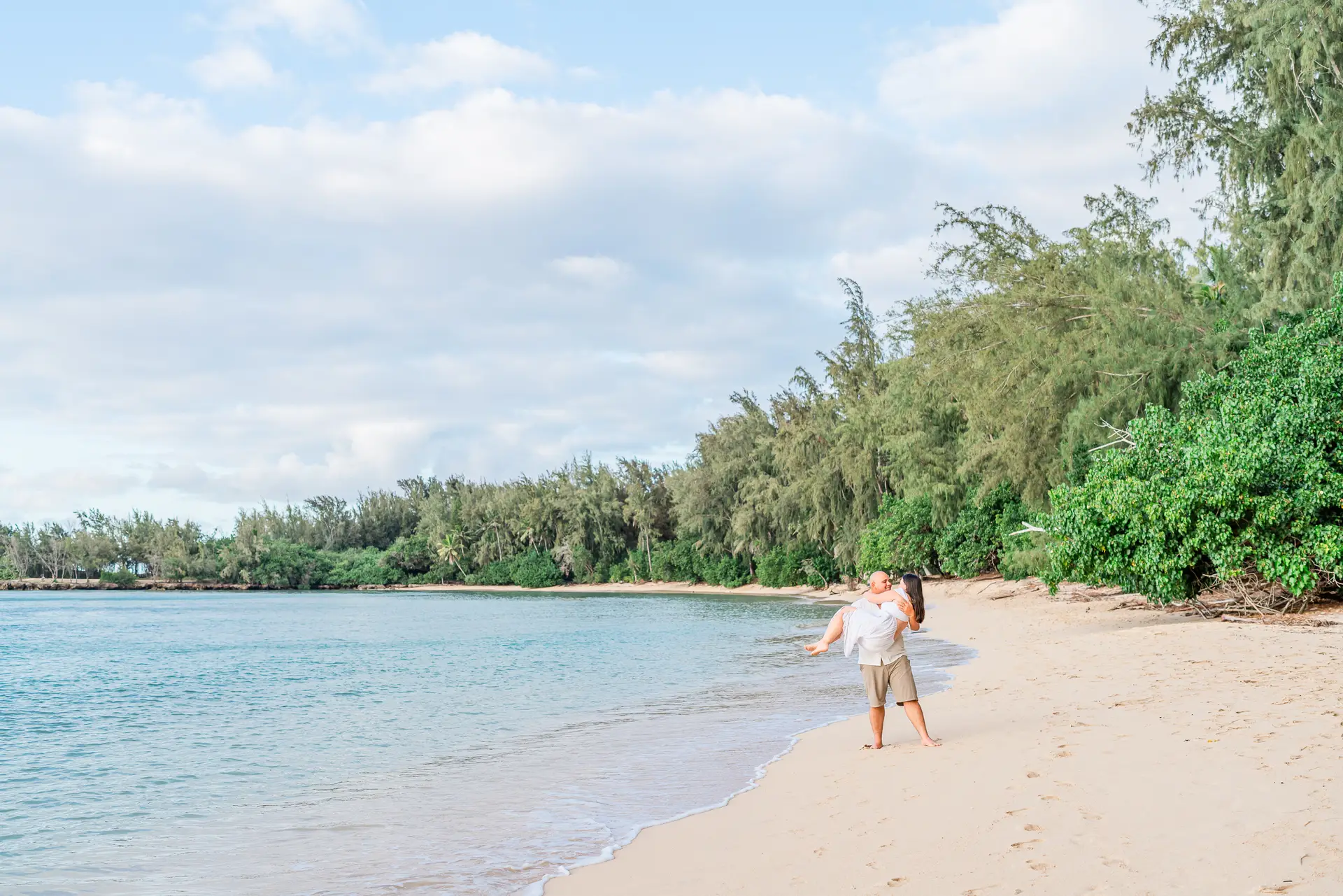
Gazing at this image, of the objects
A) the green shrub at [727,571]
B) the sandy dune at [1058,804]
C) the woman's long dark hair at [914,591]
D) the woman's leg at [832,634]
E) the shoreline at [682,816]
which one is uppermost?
the woman's long dark hair at [914,591]

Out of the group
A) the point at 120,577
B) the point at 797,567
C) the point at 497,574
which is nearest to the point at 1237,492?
the point at 797,567

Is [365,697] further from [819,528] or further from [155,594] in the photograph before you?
[155,594]

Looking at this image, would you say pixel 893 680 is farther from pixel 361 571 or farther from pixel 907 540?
pixel 361 571

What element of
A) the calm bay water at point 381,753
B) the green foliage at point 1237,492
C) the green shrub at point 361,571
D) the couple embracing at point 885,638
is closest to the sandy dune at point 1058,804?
the couple embracing at point 885,638

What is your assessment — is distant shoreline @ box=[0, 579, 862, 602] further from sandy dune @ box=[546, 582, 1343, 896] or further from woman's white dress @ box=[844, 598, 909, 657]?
woman's white dress @ box=[844, 598, 909, 657]

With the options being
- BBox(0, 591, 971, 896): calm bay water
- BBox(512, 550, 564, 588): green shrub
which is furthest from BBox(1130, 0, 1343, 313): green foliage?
BBox(512, 550, 564, 588): green shrub

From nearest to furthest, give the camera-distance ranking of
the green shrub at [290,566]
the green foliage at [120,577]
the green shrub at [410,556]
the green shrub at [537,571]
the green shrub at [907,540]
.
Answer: the green shrub at [907,540]
the green shrub at [537,571]
the green shrub at [410,556]
the green shrub at [290,566]
the green foliage at [120,577]

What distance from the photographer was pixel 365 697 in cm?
1786

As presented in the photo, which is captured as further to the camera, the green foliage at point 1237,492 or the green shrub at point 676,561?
the green shrub at point 676,561

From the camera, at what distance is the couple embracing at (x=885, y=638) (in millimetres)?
8492

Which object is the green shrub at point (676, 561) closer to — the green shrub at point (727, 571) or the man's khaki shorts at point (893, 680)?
the green shrub at point (727, 571)

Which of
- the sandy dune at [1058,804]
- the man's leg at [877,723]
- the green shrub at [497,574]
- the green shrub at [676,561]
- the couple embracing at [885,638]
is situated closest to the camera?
the sandy dune at [1058,804]

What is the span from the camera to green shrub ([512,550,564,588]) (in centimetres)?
9162

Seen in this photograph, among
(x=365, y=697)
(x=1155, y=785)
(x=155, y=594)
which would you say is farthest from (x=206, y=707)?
(x=155, y=594)
